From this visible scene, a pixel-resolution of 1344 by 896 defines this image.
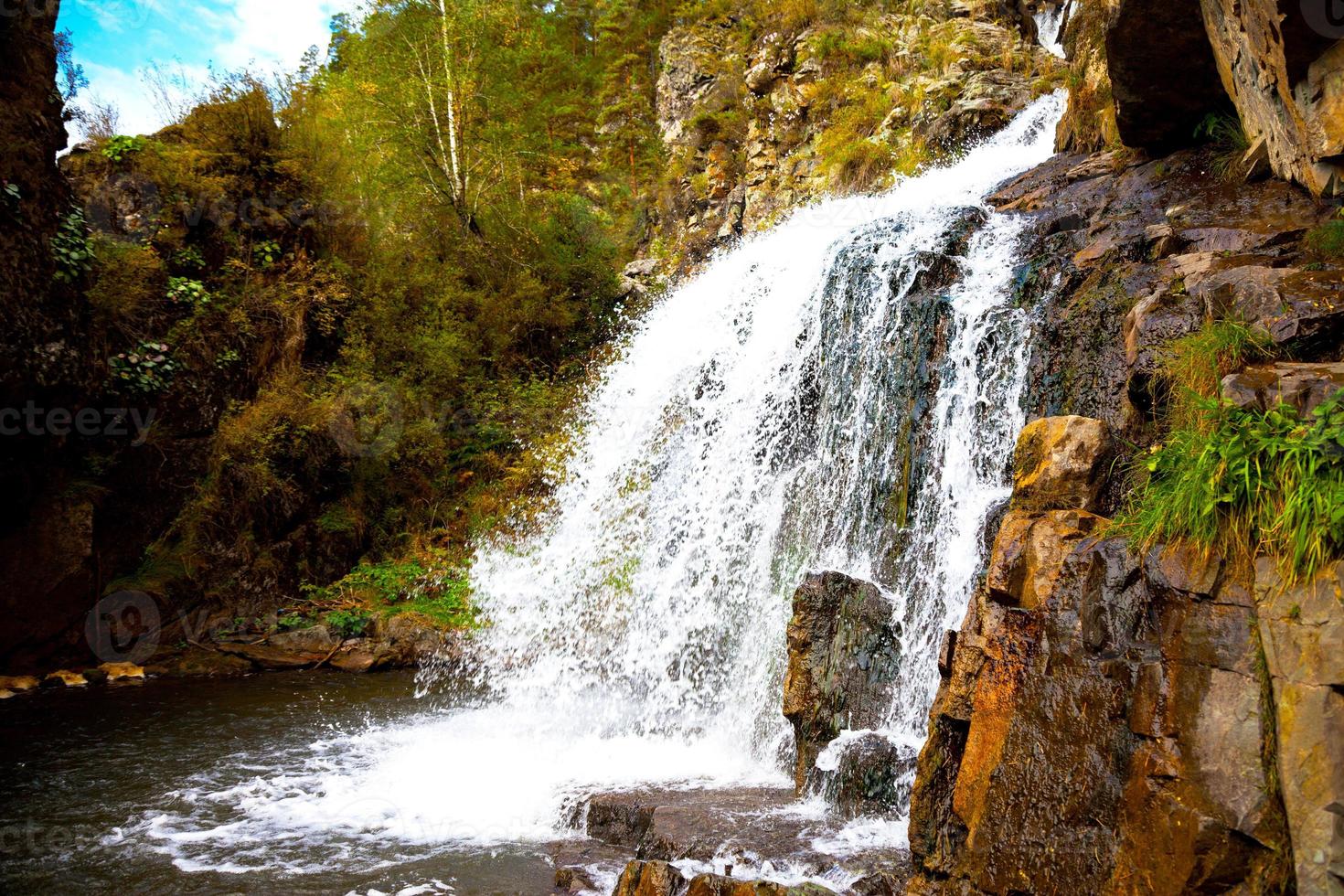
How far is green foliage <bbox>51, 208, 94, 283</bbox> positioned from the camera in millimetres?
8523

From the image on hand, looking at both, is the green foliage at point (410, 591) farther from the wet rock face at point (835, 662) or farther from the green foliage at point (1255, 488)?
the green foliage at point (1255, 488)

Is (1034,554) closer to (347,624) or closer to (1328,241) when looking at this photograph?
(1328,241)

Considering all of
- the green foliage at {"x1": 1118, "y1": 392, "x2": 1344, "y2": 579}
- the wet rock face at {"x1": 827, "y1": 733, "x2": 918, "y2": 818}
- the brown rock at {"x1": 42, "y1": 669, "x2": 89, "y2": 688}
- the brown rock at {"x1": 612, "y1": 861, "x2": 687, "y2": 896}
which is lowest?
the brown rock at {"x1": 42, "y1": 669, "x2": 89, "y2": 688}

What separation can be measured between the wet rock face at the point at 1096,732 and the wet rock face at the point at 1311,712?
84 mm

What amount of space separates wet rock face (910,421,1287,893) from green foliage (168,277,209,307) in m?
11.2

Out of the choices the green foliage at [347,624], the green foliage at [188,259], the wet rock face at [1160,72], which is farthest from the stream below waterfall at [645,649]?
the green foliage at [188,259]

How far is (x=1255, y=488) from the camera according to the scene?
2.98 m

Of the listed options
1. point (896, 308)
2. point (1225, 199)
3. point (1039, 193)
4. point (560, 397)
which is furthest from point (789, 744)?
point (560, 397)

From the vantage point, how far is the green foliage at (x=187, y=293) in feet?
34.8

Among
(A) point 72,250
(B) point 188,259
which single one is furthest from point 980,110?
(A) point 72,250

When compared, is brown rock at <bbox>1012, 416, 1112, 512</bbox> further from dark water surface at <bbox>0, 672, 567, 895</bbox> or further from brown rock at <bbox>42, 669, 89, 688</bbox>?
brown rock at <bbox>42, 669, 89, 688</bbox>

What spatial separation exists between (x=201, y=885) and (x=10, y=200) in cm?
763

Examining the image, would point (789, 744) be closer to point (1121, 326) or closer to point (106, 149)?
point (1121, 326)

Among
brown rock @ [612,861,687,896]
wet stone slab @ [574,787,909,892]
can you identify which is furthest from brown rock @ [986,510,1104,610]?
brown rock @ [612,861,687,896]
